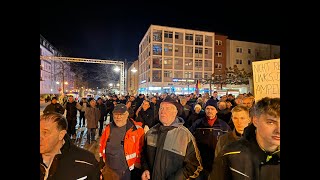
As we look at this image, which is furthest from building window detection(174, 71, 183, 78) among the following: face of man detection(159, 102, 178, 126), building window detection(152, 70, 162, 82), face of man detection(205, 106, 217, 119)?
face of man detection(159, 102, 178, 126)

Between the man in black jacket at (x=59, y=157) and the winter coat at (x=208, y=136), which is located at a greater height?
the man in black jacket at (x=59, y=157)

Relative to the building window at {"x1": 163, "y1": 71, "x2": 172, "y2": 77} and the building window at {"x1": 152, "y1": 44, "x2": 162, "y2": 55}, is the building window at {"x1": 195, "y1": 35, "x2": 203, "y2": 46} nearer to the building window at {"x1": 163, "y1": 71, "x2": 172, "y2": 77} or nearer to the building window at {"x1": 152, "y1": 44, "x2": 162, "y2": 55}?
the building window at {"x1": 152, "y1": 44, "x2": 162, "y2": 55}

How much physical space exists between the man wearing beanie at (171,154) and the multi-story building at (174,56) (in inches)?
1683

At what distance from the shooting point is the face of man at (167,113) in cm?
322

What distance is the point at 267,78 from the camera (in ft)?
9.68

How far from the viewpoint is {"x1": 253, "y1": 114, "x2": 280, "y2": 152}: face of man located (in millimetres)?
1847

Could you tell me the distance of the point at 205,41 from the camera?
2034 inches

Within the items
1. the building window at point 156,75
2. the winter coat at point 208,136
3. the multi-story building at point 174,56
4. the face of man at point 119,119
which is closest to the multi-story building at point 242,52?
the multi-story building at point 174,56

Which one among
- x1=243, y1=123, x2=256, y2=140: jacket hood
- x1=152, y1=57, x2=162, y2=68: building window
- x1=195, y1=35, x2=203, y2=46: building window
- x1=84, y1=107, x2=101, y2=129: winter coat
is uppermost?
x1=195, y1=35, x2=203, y2=46: building window

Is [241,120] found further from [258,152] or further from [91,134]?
[91,134]

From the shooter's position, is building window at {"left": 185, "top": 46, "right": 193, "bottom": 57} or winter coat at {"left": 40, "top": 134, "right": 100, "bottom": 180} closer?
winter coat at {"left": 40, "top": 134, "right": 100, "bottom": 180}

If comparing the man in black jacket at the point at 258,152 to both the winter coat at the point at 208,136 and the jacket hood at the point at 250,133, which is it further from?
the winter coat at the point at 208,136

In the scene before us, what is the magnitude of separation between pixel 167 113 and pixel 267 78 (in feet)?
4.78

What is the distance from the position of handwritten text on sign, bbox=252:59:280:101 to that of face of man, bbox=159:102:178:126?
3.91ft
